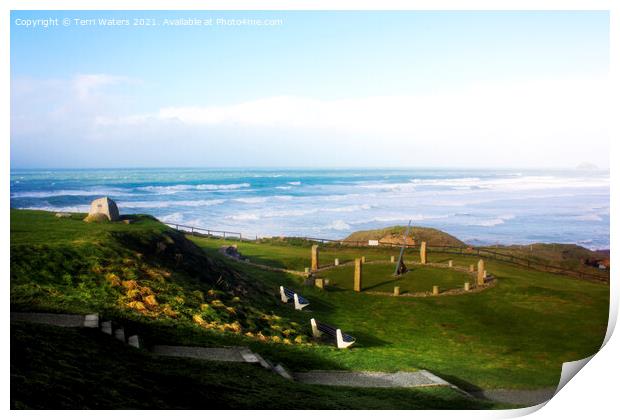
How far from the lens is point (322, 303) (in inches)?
389

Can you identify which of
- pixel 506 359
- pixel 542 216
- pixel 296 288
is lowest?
pixel 506 359

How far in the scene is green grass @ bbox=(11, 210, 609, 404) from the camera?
25.0ft

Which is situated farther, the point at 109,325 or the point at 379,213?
the point at 379,213

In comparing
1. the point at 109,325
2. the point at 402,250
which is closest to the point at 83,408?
the point at 109,325

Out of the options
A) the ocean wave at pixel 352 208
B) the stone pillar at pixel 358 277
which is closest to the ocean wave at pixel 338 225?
the ocean wave at pixel 352 208

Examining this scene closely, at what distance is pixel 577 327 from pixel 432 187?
11.2 feet

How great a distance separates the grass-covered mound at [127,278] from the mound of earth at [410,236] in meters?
2.23

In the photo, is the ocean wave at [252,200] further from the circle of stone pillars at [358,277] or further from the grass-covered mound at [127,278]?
the circle of stone pillars at [358,277]

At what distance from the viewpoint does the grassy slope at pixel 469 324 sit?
7.85 m

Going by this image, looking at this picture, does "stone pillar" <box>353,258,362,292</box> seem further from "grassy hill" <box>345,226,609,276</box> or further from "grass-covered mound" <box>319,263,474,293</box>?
"grassy hill" <box>345,226,609,276</box>

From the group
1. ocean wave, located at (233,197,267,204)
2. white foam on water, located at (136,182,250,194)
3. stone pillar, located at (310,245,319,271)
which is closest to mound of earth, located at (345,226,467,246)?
stone pillar, located at (310,245,319,271)

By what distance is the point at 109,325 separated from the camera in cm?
695

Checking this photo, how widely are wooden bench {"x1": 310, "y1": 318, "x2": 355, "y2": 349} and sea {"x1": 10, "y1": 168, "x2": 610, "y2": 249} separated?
208cm
